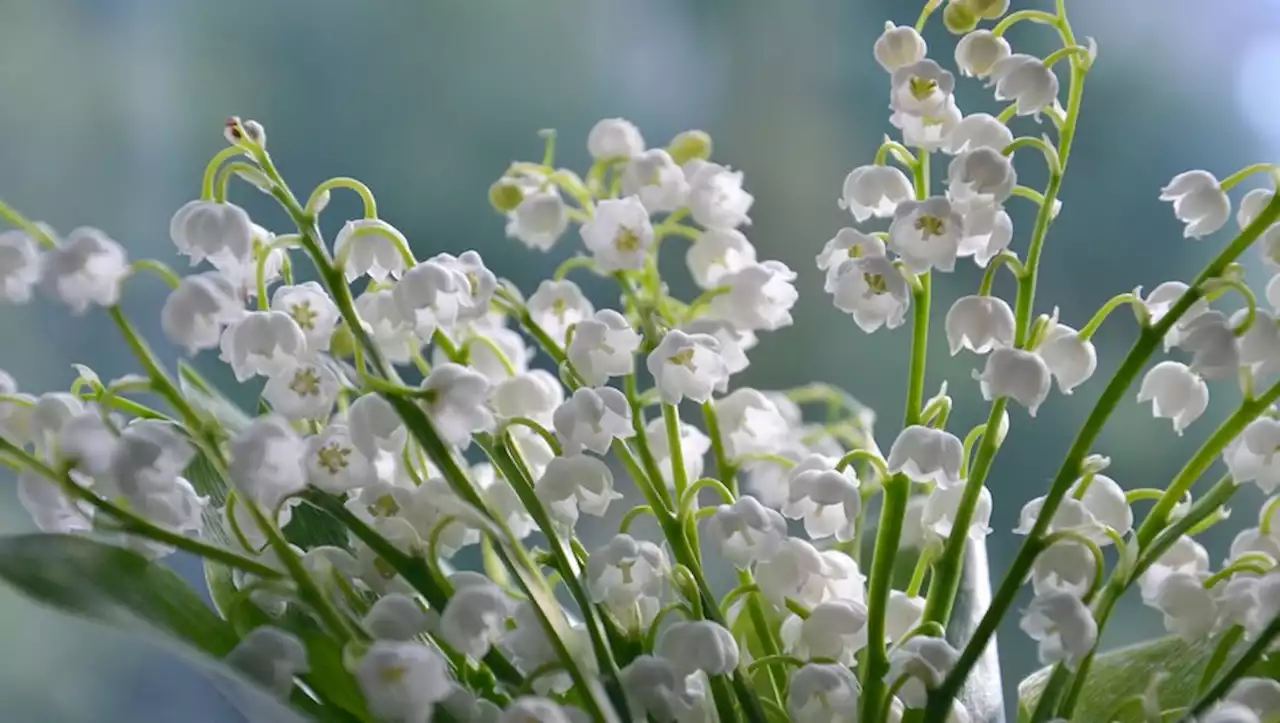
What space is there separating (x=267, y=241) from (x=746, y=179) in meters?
0.70

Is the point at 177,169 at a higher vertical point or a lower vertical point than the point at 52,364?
higher

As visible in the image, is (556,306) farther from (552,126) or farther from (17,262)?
(552,126)

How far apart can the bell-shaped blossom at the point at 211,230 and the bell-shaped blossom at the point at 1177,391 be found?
342mm

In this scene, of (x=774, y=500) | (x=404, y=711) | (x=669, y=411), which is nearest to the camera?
(x=404, y=711)

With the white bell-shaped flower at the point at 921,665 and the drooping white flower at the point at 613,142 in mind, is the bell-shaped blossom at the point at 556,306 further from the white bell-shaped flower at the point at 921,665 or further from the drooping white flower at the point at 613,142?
the white bell-shaped flower at the point at 921,665

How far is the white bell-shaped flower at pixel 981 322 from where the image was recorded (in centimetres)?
48

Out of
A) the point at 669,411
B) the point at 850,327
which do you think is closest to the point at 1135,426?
the point at 850,327

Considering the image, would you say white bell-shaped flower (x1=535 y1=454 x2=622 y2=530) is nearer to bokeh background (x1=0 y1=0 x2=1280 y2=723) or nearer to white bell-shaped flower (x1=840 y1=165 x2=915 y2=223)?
white bell-shaped flower (x1=840 y1=165 x2=915 y2=223)

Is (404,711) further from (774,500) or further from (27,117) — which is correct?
(27,117)

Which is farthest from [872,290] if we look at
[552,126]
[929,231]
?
[552,126]

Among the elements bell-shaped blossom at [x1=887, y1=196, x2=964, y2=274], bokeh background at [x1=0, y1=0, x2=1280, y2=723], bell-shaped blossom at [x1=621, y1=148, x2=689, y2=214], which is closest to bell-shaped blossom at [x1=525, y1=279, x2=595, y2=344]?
bell-shaped blossom at [x1=621, y1=148, x2=689, y2=214]

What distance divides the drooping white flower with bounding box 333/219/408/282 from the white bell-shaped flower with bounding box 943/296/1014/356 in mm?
205

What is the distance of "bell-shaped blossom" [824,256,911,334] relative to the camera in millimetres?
479

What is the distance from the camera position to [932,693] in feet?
1.50
